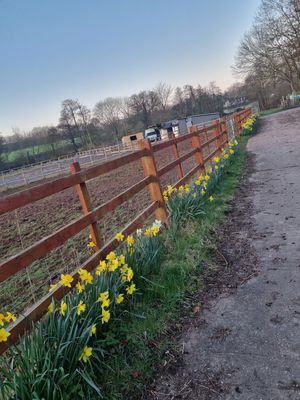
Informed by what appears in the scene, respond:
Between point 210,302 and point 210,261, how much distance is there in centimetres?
74

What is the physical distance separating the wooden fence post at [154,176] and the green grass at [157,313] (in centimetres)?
38

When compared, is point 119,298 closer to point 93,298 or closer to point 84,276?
point 93,298

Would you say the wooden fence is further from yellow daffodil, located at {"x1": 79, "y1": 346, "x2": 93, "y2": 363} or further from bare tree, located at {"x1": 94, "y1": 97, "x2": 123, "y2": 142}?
bare tree, located at {"x1": 94, "y1": 97, "x2": 123, "y2": 142}

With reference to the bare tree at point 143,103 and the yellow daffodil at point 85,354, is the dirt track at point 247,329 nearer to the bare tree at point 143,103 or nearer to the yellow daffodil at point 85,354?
the yellow daffodil at point 85,354

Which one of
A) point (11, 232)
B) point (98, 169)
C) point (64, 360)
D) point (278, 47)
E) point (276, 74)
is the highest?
point (278, 47)

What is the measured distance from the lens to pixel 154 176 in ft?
14.4

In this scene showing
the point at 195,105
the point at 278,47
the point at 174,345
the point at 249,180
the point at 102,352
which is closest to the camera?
the point at 102,352

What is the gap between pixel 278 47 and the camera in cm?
3834

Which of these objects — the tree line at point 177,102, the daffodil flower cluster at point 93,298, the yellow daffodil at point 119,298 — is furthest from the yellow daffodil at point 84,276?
the tree line at point 177,102

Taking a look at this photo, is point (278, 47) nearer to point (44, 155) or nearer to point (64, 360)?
point (64, 360)

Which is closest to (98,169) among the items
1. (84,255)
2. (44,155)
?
(84,255)

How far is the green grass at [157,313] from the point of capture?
2070 millimetres

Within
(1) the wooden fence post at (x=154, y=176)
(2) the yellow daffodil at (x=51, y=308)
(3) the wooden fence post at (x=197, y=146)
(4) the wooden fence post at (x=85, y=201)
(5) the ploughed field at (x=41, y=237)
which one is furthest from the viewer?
(3) the wooden fence post at (x=197, y=146)

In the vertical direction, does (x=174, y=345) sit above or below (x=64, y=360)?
below
